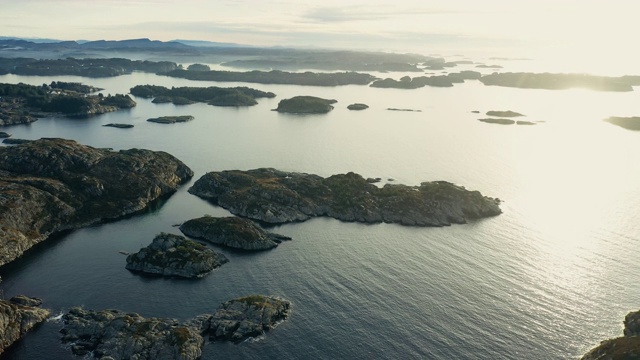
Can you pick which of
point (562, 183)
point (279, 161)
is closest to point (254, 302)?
point (279, 161)

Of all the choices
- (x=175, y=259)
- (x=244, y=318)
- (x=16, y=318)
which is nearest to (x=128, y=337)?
(x=244, y=318)

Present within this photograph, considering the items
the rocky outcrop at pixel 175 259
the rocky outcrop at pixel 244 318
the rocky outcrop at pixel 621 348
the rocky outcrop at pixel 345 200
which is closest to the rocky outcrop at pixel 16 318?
the rocky outcrop at pixel 175 259

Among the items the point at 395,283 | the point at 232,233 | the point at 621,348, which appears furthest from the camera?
the point at 232,233

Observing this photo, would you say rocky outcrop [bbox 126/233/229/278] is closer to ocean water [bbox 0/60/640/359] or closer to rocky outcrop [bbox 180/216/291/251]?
ocean water [bbox 0/60/640/359]

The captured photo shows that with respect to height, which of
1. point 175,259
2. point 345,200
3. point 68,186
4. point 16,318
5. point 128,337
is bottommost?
point 128,337

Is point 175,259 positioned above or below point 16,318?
above

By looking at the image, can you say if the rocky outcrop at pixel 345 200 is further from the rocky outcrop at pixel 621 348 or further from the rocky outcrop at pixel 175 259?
the rocky outcrop at pixel 621 348

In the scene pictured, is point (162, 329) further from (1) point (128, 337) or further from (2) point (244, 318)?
(2) point (244, 318)
